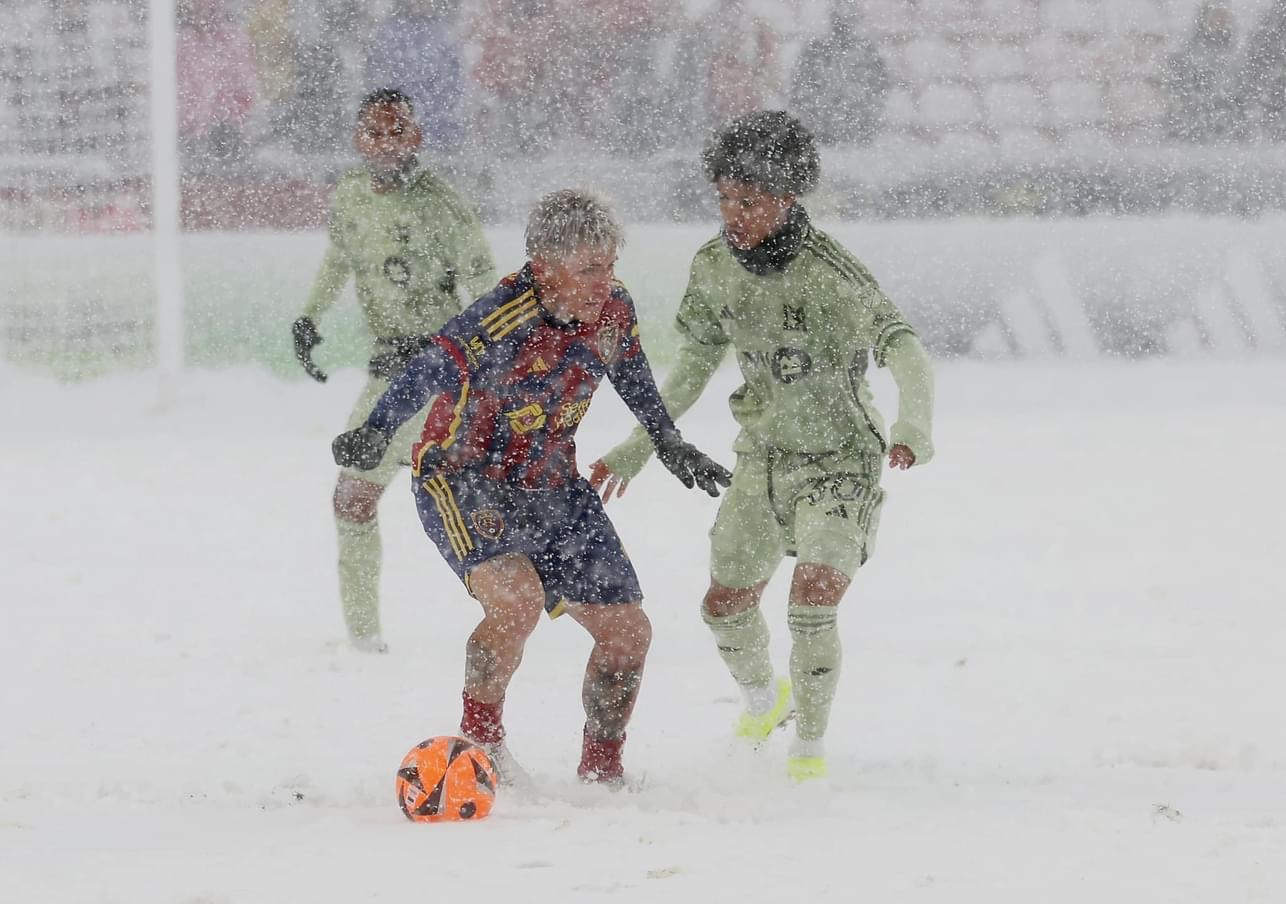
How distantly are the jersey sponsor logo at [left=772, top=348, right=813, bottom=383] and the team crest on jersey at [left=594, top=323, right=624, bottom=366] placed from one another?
0.49 m

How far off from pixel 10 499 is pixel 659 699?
5285 millimetres

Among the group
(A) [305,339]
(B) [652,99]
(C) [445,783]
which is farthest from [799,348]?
(B) [652,99]

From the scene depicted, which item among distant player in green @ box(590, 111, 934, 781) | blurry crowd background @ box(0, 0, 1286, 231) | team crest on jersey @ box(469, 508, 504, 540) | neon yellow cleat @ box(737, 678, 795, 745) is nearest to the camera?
team crest on jersey @ box(469, 508, 504, 540)

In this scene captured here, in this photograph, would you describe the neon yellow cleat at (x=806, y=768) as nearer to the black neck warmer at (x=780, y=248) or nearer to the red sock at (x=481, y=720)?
the red sock at (x=481, y=720)

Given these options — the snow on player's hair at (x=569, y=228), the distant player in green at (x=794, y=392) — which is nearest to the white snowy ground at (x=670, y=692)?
the distant player in green at (x=794, y=392)

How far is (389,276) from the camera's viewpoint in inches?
275

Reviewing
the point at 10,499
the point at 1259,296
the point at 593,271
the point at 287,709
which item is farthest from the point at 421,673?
the point at 1259,296

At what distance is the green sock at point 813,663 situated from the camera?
16.2ft

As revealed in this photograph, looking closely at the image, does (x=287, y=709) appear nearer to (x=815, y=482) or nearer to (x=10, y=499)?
(x=815, y=482)

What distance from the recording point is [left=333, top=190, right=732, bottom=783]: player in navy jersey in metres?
4.58

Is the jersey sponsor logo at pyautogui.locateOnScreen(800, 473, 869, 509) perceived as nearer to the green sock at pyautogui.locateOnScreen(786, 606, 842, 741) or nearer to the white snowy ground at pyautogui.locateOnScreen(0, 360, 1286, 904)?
the green sock at pyautogui.locateOnScreen(786, 606, 842, 741)

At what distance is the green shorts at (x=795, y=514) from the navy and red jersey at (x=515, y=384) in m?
0.45

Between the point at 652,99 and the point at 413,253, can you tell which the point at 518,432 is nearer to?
the point at 413,253

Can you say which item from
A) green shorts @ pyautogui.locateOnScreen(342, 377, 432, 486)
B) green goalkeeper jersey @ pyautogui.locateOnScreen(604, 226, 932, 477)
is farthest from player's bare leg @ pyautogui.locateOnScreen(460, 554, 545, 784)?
green shorts @ pyautogui.locateOnScreen(342, 377, 432, 486)
